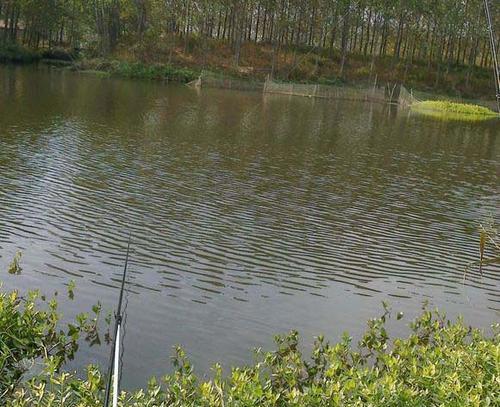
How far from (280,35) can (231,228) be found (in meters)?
68.2

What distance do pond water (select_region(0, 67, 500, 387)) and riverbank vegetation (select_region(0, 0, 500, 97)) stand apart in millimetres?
48586

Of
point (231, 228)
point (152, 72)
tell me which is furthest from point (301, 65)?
point (231, 228)

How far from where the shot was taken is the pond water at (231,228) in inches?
377

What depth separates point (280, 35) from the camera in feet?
259

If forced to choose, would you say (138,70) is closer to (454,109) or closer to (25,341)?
Result: (454,109)

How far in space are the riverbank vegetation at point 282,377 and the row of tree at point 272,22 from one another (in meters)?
70.7

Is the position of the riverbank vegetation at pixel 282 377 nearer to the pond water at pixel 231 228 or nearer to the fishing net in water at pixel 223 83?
the pond water at pixel 231 228

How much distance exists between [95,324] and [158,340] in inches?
32.1

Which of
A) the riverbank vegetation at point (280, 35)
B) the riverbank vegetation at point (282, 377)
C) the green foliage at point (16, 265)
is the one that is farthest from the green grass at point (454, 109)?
the riverbank vegetation at point (282, 377)

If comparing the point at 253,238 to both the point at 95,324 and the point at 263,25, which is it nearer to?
the point at 95,324

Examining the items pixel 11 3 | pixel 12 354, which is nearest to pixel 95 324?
pixel 12 354

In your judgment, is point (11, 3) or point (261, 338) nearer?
point (261, 338)

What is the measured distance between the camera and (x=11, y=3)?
7394cm

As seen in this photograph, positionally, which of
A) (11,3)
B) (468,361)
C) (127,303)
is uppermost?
(11,3)
